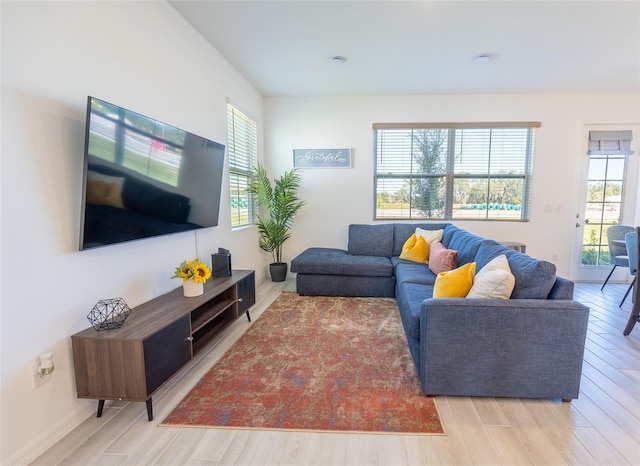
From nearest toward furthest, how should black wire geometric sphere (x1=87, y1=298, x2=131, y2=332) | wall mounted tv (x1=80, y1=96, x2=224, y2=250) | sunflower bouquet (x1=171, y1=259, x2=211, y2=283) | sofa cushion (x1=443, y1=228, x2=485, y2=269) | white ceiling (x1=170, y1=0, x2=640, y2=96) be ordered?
1. wall mounted tv (x1=80, y1=96, x2=224, y2=250)
2. black wire geometric sphere (x1=87, y1=298, x2=131, y2=332)
3. sunflower bouquet (x1=171, y1=259, x2=211, y2=283)
4. white ceiling (x1=170, y1=0, x2=640, y2=96)
5. sofa cushion (x1=443, y1=228, x2=485, y2=269)

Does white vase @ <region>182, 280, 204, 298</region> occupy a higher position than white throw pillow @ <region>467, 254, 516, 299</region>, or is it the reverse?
white throw pillow @ <region>467, 254, 516, 299</region>

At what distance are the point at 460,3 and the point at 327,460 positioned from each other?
3099 millimetres

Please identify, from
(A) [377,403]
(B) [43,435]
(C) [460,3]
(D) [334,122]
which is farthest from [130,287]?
(D) [334,122]

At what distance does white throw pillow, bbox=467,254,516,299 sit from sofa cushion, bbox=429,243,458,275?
1027 mm

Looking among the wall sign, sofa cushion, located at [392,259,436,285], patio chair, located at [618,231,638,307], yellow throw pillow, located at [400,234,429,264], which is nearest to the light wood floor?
sofa cushion, located at [392,259,436,285]

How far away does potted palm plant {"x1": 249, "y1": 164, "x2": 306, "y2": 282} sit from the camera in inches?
167

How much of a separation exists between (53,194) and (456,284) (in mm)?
2365

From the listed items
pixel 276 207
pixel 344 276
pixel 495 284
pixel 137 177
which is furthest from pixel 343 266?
pixel 137 177

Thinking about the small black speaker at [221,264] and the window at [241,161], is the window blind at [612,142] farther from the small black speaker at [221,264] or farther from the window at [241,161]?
the small black speaker at [221,264]

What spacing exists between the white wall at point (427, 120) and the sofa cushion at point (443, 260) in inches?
59.5

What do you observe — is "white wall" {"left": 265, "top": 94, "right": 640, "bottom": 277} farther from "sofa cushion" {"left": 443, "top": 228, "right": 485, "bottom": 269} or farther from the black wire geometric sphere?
the black wire geometric sphere

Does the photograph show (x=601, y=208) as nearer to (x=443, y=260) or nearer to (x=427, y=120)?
(x=427, y=120)

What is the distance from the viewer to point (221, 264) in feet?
9.08

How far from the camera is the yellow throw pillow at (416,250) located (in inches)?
147
